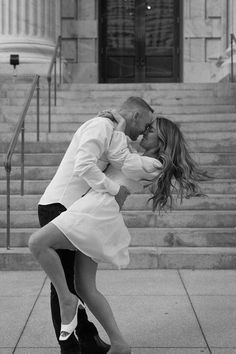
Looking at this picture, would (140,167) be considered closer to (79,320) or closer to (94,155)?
(94,155)

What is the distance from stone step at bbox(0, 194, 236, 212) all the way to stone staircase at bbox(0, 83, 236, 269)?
0.01m

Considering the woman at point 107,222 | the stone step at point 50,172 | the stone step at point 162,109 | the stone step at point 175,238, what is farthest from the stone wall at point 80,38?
the woman at point 107,222

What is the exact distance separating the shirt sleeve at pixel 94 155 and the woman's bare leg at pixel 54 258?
1.10ft

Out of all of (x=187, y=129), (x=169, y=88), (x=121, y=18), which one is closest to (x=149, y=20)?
(x=121, y=18)

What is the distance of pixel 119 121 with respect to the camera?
10.8 feet

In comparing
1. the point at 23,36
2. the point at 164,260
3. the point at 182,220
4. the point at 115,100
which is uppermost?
the point at 23,36

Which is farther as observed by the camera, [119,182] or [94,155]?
[119,182]

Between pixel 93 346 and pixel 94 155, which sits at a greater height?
pixel 94 155

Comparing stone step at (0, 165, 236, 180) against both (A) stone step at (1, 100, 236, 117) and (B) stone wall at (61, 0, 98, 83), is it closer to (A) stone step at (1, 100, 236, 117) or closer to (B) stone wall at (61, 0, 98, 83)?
(A) stone step at (1, 100, 236, 117)

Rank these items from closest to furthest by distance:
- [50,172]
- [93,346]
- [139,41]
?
1. [93,346]
2. [50,172]
3. [139,41]

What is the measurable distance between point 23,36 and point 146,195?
6.58m

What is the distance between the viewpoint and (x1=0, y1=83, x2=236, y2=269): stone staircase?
5.93 m

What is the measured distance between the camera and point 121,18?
A: 14.8 meters

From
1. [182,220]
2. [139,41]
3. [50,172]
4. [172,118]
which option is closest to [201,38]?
[139,41]
